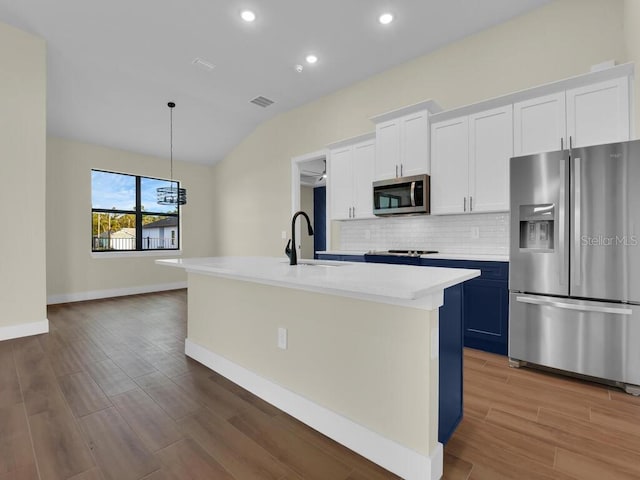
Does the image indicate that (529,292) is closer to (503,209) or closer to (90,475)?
(503,209)

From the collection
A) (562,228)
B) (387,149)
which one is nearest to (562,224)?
(562,228)

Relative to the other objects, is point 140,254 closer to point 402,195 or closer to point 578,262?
point 402,195

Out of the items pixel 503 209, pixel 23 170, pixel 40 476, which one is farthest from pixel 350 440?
pixel 23 170

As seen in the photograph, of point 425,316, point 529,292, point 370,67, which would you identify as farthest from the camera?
point 370,67

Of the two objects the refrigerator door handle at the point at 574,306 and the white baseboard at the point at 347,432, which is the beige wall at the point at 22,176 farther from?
the refrigerator door handle at the point at 574,306

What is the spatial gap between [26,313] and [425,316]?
4.39 meters

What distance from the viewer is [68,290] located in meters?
5.33

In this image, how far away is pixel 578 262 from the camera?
7.48 feet

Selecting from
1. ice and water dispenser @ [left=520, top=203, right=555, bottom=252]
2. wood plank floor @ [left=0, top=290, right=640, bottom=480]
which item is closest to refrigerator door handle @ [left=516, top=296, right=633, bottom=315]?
ice and water dispenser @ [left=520, top=203, right=555, bottom=252]

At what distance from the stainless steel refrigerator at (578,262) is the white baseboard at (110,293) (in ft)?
20.8

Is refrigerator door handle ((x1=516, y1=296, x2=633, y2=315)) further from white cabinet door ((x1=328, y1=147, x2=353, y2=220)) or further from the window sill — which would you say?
the window sill

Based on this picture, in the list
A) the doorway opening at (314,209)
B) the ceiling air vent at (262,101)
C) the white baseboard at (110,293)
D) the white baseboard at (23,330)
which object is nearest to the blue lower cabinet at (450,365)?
the white baseboard at (23,330)

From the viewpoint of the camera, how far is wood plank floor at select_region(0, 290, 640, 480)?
56.3 inches

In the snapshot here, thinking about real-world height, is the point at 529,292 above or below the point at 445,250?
below
